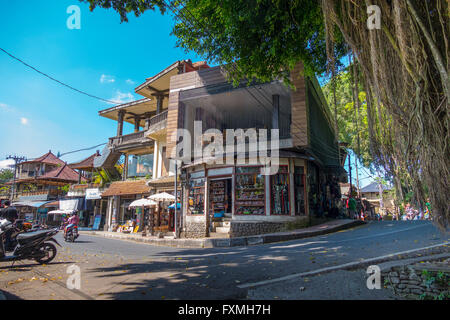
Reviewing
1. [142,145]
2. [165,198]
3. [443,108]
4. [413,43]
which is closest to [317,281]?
[443,108]

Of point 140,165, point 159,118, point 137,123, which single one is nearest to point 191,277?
point 159,118

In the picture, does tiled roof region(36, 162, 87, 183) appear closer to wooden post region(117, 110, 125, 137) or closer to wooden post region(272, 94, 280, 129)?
wooden post region(117, 110, 125, 137)

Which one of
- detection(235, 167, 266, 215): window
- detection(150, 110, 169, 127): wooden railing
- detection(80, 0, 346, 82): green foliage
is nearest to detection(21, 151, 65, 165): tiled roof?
detection(150, 110, 169, 127): wooden railing

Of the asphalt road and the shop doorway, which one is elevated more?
the shop doorway

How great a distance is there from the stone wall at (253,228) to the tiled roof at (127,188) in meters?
10.2

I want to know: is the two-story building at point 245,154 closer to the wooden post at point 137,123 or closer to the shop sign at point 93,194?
the wooden post at point 137,123

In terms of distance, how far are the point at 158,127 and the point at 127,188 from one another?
673 centimetres

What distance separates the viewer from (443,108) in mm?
3363

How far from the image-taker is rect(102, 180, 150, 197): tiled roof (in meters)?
21.5

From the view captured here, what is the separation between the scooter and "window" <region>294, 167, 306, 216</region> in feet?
33.8

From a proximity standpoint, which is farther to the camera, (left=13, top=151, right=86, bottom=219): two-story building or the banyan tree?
(left=13, top=151, right=86, bottom=219): two-story building

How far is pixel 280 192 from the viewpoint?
1341 centimetres

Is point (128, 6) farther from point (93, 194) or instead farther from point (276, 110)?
point (93, 194)

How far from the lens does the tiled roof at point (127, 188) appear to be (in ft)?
70.6
